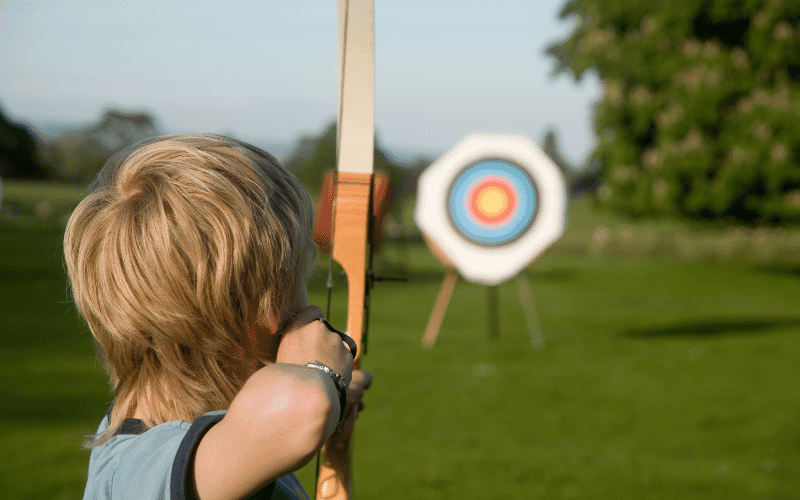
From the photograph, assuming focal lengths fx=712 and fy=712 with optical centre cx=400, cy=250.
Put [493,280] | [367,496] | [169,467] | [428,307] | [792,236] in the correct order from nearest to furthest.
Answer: [169,467], [367,496], [493,280], [428,307], [792,236]

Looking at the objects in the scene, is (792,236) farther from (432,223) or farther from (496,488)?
(496,488)

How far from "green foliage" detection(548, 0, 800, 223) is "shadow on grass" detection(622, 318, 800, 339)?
3.67 m

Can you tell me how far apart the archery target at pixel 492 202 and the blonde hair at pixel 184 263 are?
398cm

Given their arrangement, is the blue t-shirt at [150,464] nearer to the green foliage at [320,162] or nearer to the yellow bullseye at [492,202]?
the yellow bullseye at [492,202]

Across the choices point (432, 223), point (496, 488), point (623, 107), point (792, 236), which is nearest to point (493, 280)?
point (432, 223)

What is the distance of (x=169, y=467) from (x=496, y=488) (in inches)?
71.2

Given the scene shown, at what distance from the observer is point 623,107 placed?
389 inches

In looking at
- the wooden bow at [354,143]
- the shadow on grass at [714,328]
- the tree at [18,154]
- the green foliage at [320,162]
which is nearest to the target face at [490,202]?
the shadow on grass at [714,328]

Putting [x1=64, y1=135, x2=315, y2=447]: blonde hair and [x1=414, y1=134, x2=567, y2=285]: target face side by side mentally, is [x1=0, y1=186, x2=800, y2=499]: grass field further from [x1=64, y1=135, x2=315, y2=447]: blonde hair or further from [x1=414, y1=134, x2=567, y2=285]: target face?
[x1=414, y1=134, x2=567, y2=285]: target face

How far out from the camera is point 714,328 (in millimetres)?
5625

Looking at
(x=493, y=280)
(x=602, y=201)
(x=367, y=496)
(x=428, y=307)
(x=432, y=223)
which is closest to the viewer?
(x=367, y=496)

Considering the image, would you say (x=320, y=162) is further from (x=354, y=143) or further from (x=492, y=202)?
(x=354, y=143)

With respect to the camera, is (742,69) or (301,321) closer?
(301,321)

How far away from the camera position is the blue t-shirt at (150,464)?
0.55m
